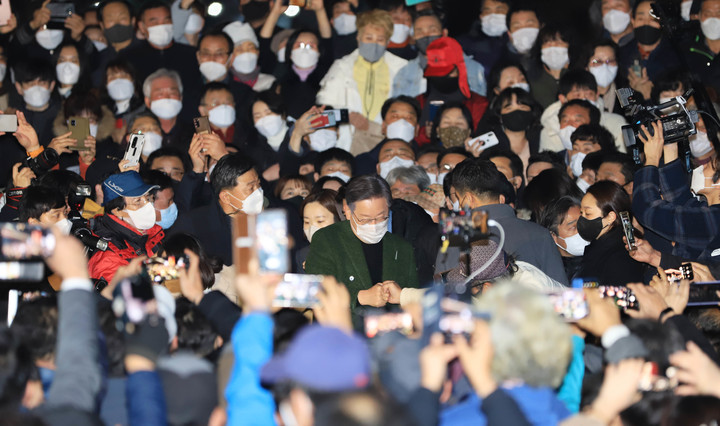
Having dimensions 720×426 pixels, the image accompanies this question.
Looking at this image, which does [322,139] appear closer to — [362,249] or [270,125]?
[270,125]

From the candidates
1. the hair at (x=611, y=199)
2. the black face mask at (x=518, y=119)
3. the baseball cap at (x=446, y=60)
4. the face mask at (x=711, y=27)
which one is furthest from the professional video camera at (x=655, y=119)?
the baseball cap at (x=446, y=60)

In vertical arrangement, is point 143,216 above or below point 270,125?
above

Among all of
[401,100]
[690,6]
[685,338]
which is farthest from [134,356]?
[690,6]

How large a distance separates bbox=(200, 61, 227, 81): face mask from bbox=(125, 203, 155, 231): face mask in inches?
112

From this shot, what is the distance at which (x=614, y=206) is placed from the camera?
19.3ft

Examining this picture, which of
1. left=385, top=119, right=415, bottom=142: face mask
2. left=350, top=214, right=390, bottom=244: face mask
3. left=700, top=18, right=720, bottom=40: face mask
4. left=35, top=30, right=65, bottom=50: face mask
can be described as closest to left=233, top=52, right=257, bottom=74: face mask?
left=385, top=119, right=415, bottom=142: face mask

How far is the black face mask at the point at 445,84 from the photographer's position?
906 cm

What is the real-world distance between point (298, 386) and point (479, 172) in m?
3.16

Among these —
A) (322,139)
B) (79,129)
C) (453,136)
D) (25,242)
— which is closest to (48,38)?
(79,129)

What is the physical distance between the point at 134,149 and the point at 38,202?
1431 mm

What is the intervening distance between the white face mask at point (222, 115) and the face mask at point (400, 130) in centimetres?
152

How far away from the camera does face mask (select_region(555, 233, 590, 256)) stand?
6207mm

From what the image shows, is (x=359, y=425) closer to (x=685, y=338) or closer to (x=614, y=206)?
(x=685, y=338)

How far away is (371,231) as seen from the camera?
5801 millimetres
